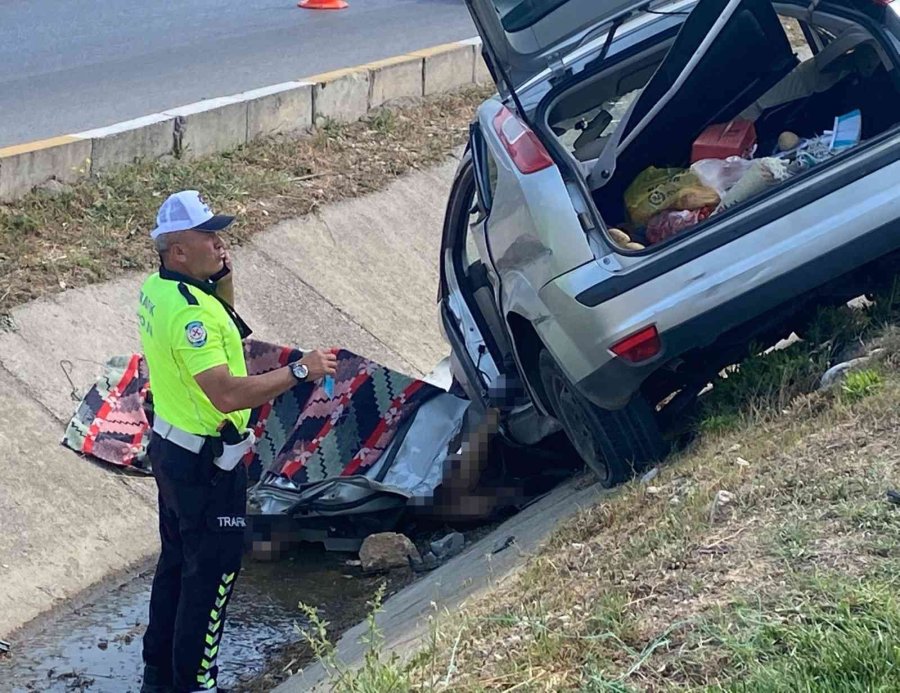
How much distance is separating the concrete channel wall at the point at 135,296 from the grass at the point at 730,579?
267cm

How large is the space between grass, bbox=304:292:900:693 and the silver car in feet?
1.35

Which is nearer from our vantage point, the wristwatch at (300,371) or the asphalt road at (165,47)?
the wristwatch at (300,371)

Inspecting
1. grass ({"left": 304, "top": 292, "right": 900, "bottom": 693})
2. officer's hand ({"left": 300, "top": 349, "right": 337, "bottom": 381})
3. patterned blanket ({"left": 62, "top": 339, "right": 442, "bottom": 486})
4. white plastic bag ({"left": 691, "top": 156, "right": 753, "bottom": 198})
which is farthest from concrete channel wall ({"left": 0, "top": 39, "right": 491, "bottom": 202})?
grass ({"left": 304, "top": 292, "right": 900, "bottom": 693})

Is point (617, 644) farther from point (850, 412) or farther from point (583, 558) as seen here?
point (850, 412)

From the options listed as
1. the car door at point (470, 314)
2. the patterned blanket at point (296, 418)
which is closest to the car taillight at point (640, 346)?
the car door at point (470, 314)

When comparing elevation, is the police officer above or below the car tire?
above

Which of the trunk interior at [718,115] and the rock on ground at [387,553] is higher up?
the trunk interior at [718,115]

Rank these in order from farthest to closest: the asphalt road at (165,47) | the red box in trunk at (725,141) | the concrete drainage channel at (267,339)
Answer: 1. the asphalt road at (165,47)
2. the red box in trunk at (725,141)
3. the concrete drainage channel at (267,339)

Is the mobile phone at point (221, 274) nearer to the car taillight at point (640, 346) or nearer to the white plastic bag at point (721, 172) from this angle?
the car taillight at point (640, 346)

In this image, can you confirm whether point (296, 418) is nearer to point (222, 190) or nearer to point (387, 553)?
point (387, 553)

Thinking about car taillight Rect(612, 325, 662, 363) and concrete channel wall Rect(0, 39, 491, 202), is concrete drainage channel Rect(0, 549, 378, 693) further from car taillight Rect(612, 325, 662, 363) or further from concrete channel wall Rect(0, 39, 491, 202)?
concrete channel wall Rect(0, 39, 491, 202)

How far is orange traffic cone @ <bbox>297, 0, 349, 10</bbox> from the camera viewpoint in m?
15.5

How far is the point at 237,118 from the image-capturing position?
31.7 feet

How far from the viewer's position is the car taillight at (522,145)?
531cm
